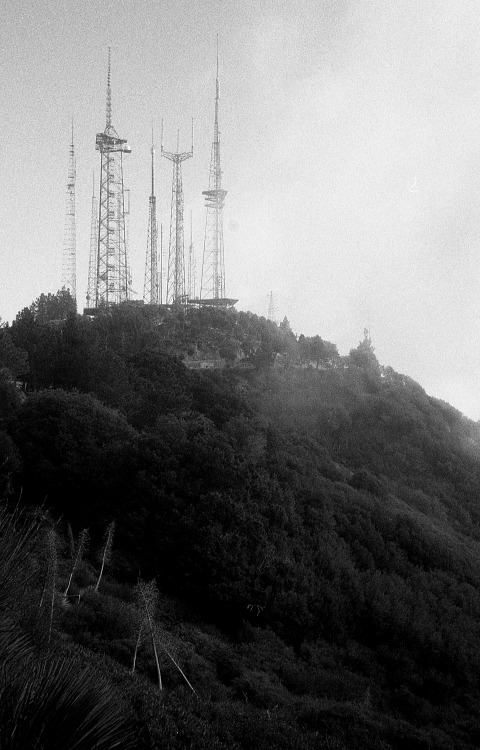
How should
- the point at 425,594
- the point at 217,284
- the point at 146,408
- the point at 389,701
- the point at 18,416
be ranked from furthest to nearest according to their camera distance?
the point at 217,284 < the point at 146,408 < the point at 18,416 < the point at 425,594 < the point at 389,701

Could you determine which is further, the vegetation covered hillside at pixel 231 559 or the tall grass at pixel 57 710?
the vegetation covered hillside at pixel 231 559

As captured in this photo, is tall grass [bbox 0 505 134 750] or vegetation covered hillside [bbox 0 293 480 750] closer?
tall grass [bbox 0 505 134 750]

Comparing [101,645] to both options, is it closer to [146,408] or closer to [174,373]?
[146,408]

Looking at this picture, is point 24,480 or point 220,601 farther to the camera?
point 24,480

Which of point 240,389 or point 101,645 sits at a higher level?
point 240,389

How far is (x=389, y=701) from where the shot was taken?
48.4 ft

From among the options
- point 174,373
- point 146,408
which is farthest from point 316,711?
point 174,373

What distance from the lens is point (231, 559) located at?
17547 mm

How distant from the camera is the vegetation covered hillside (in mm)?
11078

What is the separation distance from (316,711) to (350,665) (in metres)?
4.80

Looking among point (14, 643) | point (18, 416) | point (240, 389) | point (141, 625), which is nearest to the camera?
point (14, 643)

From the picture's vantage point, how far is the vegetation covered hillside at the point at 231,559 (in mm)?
11078

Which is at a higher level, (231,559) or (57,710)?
(57,710)

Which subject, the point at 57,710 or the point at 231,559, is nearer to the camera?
the point at 57,710
